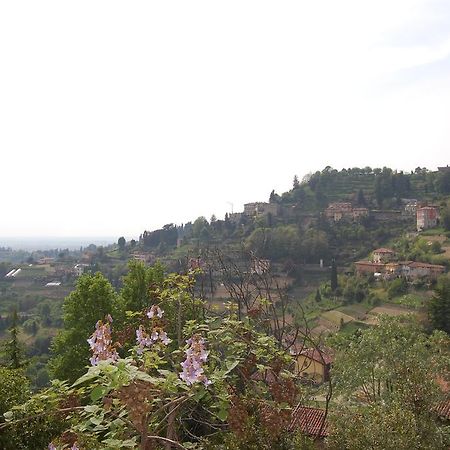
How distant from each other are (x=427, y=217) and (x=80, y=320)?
6364cm

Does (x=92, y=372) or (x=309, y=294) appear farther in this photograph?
(x=309, y=294)

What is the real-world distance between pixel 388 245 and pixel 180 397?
2793 inches

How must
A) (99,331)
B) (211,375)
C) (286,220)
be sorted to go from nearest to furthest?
(211,375) → (99,331) → (286,220)

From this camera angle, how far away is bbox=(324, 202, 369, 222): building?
77.5 m

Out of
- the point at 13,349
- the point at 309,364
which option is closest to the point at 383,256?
the point at 13,349

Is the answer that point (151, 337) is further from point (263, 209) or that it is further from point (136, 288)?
point (263, 209)

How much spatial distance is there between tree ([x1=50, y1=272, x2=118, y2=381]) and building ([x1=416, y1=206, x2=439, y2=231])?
61993 millimetres

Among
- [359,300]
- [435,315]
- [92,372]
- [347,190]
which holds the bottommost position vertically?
[359,300]

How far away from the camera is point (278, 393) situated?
2.92m

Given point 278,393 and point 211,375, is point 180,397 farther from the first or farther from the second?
point 278,393

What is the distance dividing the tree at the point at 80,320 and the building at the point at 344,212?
220 ft

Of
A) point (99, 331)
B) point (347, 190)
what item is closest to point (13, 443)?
point (99, 331)

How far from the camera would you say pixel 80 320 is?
42.0 feet

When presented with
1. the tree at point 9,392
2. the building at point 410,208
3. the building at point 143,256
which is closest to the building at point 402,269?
the building at point 410,208
